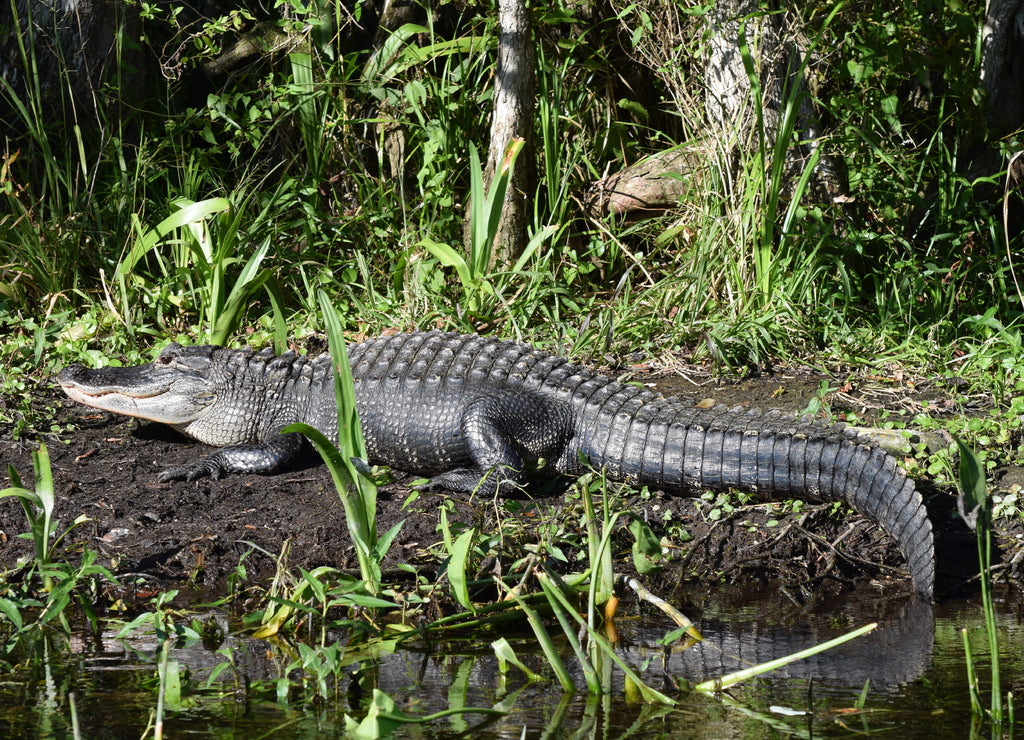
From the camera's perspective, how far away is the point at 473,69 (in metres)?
6.78

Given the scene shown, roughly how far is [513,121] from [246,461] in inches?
109

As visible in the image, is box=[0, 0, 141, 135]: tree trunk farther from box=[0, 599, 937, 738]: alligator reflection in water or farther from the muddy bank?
box=[0, 599, 937, 738]: alligator reflection in water

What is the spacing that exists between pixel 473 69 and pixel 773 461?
3.72m

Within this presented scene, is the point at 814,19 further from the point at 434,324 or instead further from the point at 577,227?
the point at 434,324

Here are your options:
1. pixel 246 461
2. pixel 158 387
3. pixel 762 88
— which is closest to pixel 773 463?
pixel 246 461

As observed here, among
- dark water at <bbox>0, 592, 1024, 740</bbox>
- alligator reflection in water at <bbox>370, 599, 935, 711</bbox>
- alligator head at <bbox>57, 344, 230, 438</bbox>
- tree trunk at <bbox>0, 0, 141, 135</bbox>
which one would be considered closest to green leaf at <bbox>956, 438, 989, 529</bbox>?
dark water at <bbox>0, 592, 1024, 740</bbox>

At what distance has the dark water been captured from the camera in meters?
2.47

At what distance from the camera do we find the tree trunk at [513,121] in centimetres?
621

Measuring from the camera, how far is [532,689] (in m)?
→ 2.73

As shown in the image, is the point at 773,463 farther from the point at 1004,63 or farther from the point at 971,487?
the point at 1004,63

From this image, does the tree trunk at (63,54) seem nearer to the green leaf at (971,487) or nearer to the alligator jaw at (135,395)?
the alligator jaw at (135,395)

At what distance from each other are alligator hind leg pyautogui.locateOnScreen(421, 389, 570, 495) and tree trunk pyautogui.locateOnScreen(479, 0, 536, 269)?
174 cm

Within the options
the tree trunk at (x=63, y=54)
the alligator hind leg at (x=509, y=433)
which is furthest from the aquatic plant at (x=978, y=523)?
the tree trunk at (x=63, y=54)

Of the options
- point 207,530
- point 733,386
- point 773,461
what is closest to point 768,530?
point 773,461
